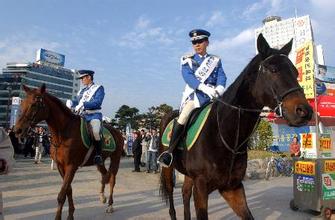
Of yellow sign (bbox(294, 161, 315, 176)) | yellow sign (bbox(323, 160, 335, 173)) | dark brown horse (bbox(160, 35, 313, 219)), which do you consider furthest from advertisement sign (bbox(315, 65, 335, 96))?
dark brown horse (bbox(160, 35, 313, 219))

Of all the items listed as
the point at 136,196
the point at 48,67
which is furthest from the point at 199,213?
the point at 48,67

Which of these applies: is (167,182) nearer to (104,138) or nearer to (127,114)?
(104,138)

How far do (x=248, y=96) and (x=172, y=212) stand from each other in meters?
3.41

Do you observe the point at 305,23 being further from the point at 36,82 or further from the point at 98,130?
the point at 36,82

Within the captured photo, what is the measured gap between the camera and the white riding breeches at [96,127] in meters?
8.44

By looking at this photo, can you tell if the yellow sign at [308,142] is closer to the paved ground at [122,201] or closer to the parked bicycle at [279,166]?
the paved ground at [122,201]

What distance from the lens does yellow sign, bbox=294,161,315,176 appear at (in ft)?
28.9

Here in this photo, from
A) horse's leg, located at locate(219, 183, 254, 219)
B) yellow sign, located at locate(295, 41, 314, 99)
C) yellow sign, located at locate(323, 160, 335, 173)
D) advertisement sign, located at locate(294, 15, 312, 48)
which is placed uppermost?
advertisement sign, located at locate(294, 15, 312, 48)

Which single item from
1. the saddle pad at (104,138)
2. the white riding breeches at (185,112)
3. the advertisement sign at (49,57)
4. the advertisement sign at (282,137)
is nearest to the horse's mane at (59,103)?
the saddle pad at (104,138)

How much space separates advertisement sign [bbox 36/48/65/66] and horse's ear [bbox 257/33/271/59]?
121 metres

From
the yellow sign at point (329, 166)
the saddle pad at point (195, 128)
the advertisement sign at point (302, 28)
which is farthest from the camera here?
the advertisement sign at point (302, 28)

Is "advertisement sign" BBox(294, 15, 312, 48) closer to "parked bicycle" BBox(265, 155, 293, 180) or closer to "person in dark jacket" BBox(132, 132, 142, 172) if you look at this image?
"parked bicycle" BBox(265, 155, 293, 180)

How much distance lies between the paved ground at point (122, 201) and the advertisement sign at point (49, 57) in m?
111

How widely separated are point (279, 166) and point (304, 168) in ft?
34.8
